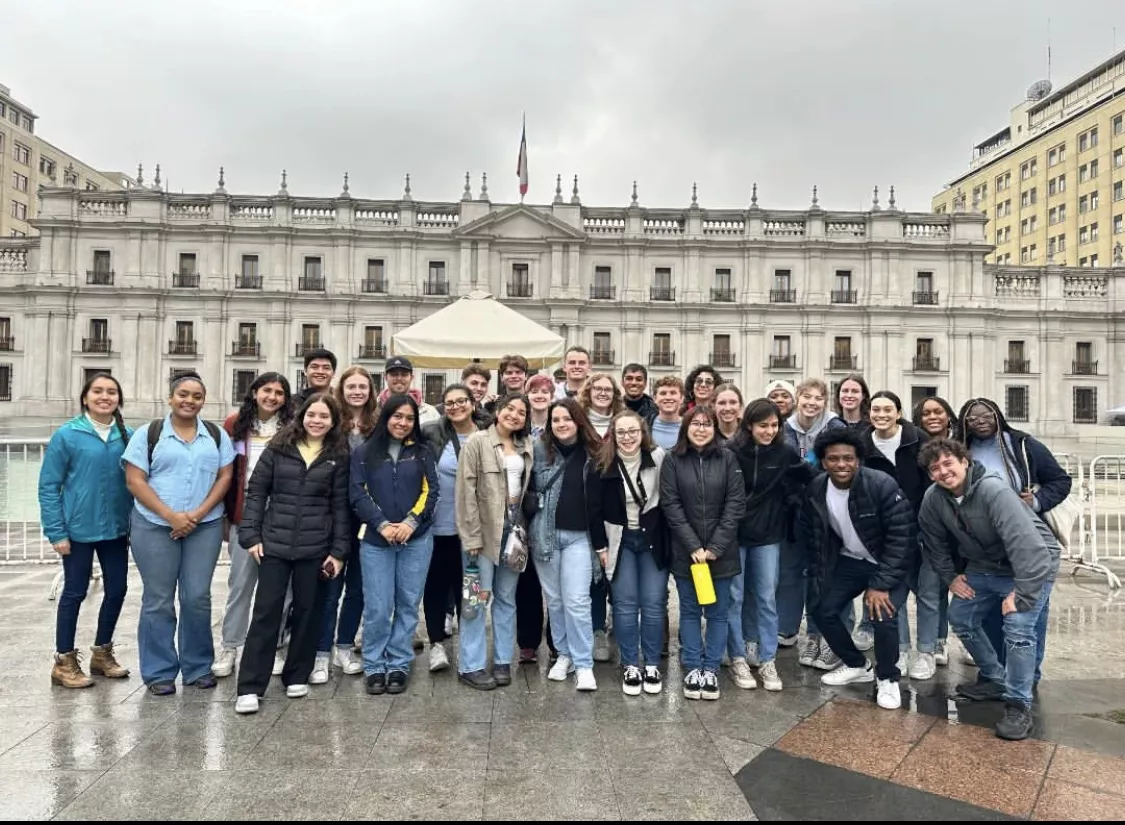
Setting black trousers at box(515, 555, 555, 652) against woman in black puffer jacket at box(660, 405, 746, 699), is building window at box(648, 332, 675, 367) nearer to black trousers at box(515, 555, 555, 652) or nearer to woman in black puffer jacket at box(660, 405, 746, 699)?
black trousers at box(515, 555, 555, 652)

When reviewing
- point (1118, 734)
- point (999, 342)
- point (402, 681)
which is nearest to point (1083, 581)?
point (1118, 734)

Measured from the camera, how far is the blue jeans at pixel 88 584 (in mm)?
4098

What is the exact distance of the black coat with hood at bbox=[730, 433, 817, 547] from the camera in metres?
4.31

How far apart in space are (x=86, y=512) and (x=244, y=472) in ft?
2.98

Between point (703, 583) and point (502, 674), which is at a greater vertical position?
point (703, 583)

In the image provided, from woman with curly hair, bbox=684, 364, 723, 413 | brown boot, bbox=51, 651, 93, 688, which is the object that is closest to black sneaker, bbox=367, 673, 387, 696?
brown boot, bbox=51, 651, 93, 688

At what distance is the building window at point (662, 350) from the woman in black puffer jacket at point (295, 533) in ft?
110

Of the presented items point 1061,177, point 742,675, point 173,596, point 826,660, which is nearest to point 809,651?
point 826,660

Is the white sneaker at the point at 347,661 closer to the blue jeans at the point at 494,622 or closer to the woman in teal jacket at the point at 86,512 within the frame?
the blue jeans at the point at 494,622

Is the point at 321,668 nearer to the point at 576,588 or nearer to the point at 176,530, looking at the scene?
the point at 176,530

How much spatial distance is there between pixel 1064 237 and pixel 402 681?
65.1m

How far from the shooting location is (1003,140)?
224 ft

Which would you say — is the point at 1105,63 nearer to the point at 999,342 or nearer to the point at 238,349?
the point at 999,342

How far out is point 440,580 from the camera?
4586 mm
